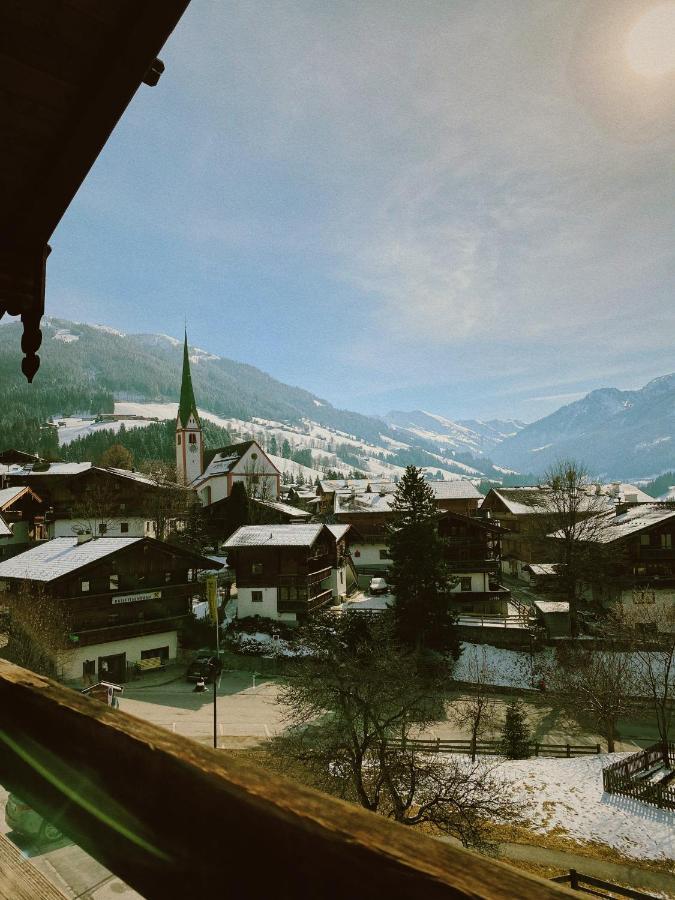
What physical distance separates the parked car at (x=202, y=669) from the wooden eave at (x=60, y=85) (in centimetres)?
2953

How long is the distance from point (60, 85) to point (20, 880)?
3.70 meters

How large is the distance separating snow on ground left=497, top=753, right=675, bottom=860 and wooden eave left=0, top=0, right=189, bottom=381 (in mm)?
21596

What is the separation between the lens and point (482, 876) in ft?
2.33

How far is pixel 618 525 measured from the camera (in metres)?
40.2

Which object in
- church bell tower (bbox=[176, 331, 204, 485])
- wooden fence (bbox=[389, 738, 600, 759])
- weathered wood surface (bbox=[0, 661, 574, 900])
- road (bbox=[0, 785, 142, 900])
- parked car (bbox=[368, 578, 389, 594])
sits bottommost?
wooden fence (bbox=[389, 738, 600, 759])

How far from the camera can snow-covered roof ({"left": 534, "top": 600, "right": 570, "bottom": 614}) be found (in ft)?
122

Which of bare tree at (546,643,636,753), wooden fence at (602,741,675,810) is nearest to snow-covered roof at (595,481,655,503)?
bare tree at (546,643,636,753)

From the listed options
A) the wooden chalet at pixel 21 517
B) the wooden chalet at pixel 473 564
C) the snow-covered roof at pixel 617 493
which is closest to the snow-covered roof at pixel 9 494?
the wooden chalet at pixel 21 517

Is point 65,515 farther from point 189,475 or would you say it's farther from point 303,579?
point 189,475

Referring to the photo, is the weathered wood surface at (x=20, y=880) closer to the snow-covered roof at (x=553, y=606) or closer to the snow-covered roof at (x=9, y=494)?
the snow-covered roof at (x=553, y=606)

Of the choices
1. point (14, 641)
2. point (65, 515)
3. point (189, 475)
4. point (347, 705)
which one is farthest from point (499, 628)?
point (189, 475)

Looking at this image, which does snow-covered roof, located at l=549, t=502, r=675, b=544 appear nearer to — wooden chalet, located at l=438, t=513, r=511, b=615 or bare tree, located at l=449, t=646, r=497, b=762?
wooden chalet, located at l=438, t=513, r=511, b=615

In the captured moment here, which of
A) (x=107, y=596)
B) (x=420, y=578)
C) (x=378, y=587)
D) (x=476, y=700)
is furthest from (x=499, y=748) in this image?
(x=378, y=587)

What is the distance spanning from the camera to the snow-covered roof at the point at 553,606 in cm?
3728
